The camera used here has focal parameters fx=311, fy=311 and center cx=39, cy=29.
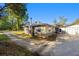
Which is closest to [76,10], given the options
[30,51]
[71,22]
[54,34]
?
[71,22]

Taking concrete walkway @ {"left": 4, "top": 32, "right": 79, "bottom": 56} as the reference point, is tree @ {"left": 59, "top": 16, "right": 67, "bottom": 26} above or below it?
above

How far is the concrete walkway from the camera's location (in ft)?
9.83

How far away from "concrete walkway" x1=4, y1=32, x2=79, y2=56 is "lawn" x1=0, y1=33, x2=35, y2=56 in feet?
0.12

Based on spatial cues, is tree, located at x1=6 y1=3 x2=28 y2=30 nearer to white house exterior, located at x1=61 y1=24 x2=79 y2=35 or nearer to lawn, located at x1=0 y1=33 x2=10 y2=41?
lawn, located at x1=0 y1=33 x2=10 y2=41

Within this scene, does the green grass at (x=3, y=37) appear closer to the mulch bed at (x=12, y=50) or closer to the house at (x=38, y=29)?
the mulch bed at (x=12, y=50)

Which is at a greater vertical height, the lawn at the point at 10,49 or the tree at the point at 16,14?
the tree at the point at 16,14

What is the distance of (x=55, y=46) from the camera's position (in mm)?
3018

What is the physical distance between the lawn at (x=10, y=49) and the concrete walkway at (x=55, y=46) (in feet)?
0.12

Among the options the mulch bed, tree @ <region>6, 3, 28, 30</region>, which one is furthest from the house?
the mulch bed

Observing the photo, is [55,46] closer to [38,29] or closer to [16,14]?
[38,29]

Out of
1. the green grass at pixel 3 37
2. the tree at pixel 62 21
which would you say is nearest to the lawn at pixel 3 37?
the green grass at pixel 3 37

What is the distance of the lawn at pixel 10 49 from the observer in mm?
3016

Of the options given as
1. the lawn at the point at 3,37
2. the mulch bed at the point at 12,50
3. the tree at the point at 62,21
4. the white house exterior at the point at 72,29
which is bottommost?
the mulch bed at the point at 12,50

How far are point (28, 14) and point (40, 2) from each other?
17 cm
